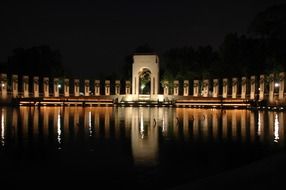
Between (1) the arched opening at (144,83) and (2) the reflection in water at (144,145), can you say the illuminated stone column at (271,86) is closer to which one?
(2) the reflection in water at (144,145)

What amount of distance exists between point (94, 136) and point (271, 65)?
2947 cm

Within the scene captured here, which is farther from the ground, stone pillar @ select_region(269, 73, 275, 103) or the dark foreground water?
stone pillar @ select_region(269, 73, 275, 103)

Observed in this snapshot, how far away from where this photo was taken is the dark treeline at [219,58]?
39.2 m

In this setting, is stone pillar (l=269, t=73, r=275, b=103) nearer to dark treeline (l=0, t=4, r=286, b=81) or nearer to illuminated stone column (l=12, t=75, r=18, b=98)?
dark treeline (l=0, t=4, r=286, b=81)

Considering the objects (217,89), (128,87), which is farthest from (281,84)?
(128,87)

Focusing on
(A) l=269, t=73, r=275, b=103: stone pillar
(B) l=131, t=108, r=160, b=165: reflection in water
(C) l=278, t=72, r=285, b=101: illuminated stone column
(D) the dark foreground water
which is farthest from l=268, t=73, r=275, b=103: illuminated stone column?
(B) l=131, t=108, r=160, b=165: reflection in water

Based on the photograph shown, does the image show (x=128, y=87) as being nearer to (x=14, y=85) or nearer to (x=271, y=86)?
(x=14, y=85)

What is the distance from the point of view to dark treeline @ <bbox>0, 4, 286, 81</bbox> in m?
39.2

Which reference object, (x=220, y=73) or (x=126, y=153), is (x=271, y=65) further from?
(x=126, y=153)

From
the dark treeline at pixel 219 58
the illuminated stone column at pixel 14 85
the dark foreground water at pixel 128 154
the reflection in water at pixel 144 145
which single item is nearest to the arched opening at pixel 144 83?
the dark treeline at pixel 219 58

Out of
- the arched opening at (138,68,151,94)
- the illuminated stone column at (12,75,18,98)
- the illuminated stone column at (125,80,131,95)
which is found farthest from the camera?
the arched opening at (138,68,151,94)

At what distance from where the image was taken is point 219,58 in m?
54.0

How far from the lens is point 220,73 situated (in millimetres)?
48812

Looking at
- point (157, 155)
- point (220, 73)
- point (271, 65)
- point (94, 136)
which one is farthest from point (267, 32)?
point (157, 155)
